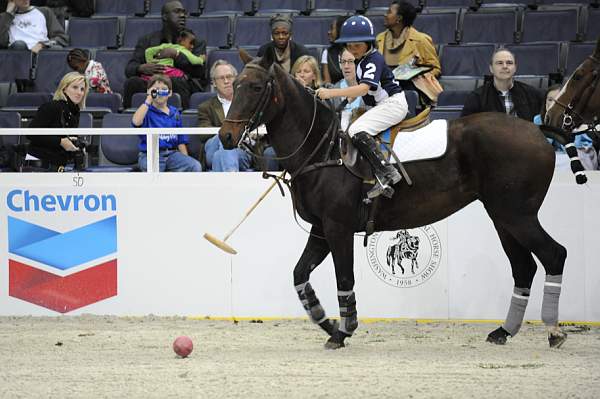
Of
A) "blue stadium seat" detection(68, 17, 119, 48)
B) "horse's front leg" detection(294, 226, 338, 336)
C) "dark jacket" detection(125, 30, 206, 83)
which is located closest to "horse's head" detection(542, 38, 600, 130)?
"horse's front leg" detection(294, 226, 338, 336)

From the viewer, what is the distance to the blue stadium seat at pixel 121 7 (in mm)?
15211

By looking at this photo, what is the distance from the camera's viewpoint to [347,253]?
776 centimetres

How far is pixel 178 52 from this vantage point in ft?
40.5

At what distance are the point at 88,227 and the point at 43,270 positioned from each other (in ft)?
2.09

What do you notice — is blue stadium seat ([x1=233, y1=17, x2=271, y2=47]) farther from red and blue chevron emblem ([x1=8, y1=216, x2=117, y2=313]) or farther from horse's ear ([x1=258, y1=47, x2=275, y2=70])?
horse's ear ([x1=258, y1=47, x2=275, y2=70])

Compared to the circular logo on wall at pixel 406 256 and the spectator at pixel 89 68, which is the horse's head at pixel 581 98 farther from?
the spectator at pixel 89 68

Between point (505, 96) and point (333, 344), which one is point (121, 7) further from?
point (333, 344)

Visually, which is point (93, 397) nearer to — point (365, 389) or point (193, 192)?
point (365, 389)

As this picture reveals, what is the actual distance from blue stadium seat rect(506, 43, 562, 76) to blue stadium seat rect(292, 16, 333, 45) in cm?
255

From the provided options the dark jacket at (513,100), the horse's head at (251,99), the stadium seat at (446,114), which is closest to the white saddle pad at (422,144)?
the horse's head at (251,99)

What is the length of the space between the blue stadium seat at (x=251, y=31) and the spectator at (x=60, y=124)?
3.49 metres

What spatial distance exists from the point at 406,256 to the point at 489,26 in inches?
201

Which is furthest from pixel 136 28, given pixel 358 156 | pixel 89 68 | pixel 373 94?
pixel 358 156

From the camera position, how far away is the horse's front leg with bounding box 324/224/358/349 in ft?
25.4
